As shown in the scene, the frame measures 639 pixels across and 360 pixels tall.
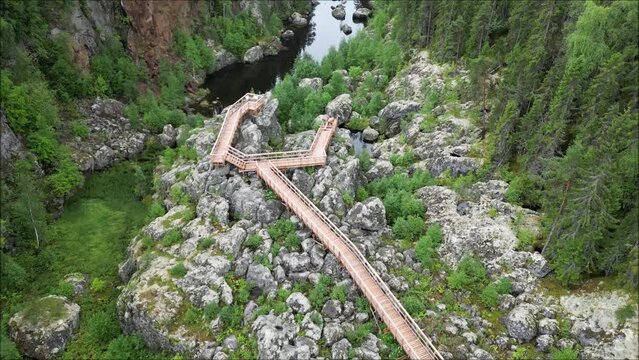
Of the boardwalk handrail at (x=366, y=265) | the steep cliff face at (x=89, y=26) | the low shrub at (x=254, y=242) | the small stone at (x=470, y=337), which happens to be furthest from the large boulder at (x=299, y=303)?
the steep cliff face at (x=89, y=26)

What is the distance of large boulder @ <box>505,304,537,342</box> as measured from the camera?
37291mm

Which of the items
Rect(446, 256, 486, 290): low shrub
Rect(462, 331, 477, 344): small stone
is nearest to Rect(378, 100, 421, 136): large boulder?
Rect(446, 256, 486, 290): low shrub

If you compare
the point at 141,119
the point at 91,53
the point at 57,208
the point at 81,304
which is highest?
the point at 91,53

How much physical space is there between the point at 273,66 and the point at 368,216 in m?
→ 63.8

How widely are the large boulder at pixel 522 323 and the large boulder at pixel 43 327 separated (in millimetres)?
38428

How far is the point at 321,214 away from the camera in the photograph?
46.2 m

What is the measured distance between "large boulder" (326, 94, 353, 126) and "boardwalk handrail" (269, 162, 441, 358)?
24.2 m

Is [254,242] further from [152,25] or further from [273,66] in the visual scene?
[273,66]

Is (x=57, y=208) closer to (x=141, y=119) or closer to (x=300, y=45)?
(x=141, y=119)

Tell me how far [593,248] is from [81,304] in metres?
46.0

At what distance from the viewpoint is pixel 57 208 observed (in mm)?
52688

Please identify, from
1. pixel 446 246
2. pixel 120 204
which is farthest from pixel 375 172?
pixel 120 204

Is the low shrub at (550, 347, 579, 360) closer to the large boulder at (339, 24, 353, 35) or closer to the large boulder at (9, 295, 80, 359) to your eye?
the large boulder at (9, 295, 80, 359)

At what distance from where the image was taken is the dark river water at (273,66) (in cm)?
8975
